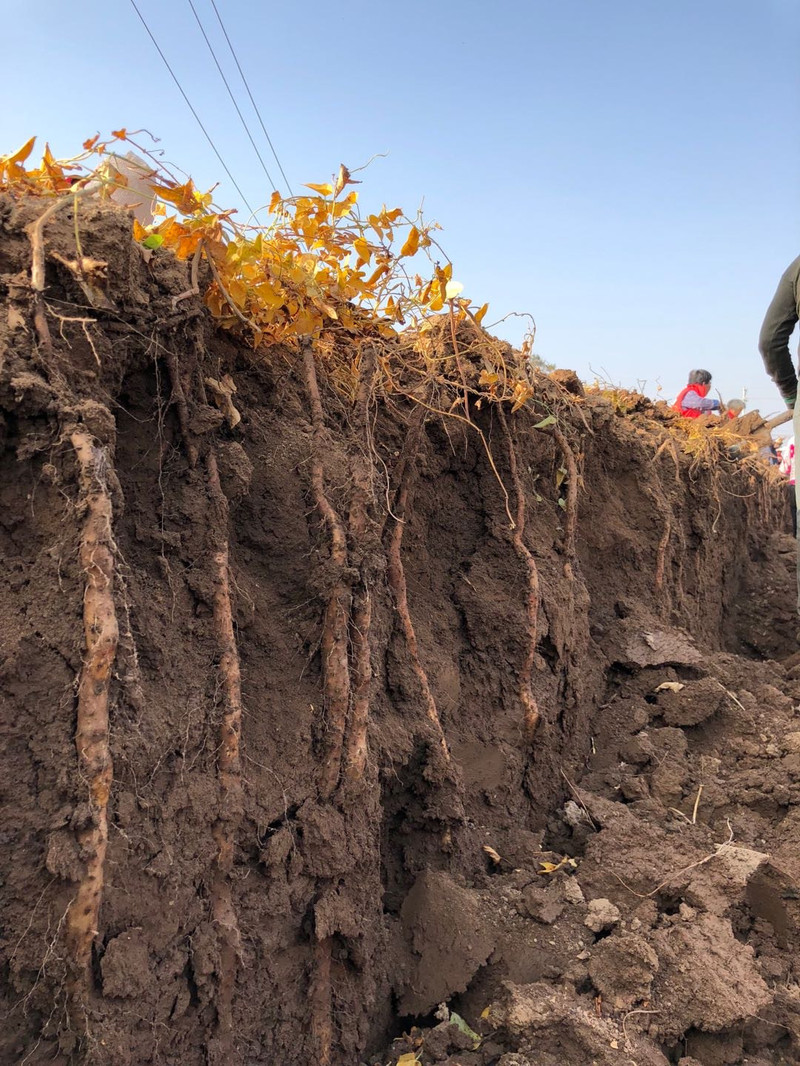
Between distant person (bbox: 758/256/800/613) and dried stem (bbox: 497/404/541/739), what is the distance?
1.25 metres

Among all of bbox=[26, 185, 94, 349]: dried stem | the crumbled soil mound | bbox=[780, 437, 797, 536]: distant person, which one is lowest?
the crumbled soil mound

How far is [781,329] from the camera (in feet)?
12.0

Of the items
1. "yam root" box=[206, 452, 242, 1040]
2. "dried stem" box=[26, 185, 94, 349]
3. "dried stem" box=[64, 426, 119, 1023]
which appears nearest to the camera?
"dried stem" box=[64, 426, 119, 1023]

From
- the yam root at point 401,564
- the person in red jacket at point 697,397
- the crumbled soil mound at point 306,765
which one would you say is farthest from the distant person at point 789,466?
the yam root at point 401,564

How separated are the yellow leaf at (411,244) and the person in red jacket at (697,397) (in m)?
7.29

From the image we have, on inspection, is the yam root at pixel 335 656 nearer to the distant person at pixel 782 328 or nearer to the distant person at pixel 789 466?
the distant person at pixel 782 328

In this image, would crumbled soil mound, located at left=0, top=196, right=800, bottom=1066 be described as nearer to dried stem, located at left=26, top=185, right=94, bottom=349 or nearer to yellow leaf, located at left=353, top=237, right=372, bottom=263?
dried stem, located at left=26, top=185, right=94, bottom=349

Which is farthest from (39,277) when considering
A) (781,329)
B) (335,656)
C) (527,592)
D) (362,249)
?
(781,329)

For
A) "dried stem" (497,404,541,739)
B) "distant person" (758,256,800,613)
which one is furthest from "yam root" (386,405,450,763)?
"distant person" (758,256,800,613)

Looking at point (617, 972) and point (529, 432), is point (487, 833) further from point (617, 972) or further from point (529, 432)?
point (529, 432)

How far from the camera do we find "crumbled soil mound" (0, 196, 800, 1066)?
1.66 m

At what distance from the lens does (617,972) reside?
2260 millimetres

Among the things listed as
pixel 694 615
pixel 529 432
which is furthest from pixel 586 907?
pixel 694 615

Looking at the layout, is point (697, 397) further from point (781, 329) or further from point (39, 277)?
point (39, 277)
